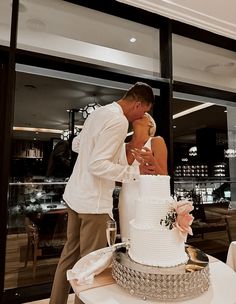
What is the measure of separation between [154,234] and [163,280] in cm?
15

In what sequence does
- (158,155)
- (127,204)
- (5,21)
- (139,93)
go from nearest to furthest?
(127,204)
(139,93)
(158,155)
(5,21)

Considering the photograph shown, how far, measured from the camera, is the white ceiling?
2594 millimetres

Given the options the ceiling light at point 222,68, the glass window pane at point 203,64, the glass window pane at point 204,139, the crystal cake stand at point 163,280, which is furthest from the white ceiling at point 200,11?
the crystal cake stand at point 163,280

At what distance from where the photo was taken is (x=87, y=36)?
2551mm

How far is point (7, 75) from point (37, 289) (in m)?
1.78

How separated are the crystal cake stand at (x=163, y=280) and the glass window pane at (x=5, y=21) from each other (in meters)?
1.95

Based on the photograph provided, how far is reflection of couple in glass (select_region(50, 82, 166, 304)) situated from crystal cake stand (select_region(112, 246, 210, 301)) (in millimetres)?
628

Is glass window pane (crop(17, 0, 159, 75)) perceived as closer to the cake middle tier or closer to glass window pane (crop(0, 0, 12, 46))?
glass window pane (crop(0, 0, 12, 46))

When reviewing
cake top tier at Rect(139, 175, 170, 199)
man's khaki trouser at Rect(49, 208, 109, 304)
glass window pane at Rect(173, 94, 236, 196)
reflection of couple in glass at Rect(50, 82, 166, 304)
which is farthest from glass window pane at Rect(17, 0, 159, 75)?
cake top tier at Rect(139, 175, 170, 199)

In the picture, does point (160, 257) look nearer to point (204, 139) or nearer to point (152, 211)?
point (152, 211)

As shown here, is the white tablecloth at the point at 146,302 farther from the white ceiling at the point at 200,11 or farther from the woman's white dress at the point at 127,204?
the white ceiling at the point at 200,11

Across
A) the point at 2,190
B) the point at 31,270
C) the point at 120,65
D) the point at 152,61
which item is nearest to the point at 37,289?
the point at 31,270

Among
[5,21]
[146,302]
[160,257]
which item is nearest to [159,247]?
[160,257]

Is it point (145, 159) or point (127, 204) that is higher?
point (145, 159)
